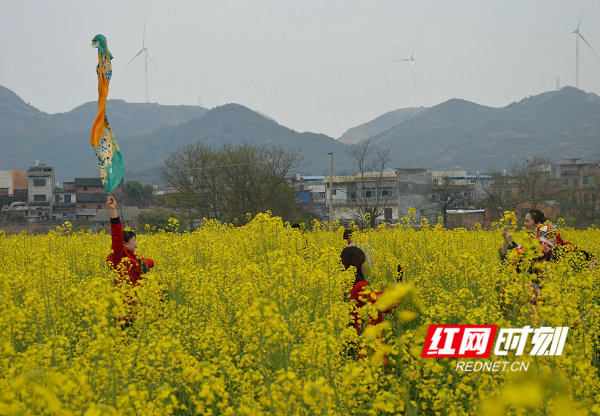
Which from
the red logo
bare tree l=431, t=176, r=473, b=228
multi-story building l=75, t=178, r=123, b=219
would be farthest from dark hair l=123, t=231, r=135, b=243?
multi-story building l=75, t=178, r=123, b=219

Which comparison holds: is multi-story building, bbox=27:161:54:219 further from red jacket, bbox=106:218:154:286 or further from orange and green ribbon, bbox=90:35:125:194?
red jacket, bbox=106:218:154:286

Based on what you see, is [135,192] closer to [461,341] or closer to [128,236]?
[128,236]

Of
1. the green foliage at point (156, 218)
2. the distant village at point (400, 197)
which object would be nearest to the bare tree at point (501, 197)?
the distant village at point (400, 197)

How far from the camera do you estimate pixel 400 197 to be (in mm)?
60688

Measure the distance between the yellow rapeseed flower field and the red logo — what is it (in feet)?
0.34

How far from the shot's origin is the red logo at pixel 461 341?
3723 mm

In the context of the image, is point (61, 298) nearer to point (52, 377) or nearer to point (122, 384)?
point (122, 384)

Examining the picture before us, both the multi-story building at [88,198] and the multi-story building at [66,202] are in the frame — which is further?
the multi-story building at [88,198]

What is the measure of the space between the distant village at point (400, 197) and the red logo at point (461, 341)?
26.4 metres

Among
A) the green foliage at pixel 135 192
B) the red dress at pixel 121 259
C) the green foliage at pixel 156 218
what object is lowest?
the green foliage at pixel 156 218

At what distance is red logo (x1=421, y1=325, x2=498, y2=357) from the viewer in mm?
3723

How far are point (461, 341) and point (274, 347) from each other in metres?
1.46

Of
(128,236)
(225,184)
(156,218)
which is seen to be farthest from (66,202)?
(128,236)

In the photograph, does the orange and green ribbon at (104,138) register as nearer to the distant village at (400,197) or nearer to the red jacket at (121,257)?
the red jacket at (121,257)
